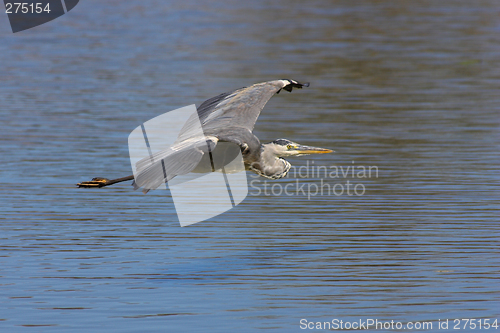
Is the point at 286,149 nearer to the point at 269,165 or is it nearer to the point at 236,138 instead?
the point at 269,165

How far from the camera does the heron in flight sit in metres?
7.58

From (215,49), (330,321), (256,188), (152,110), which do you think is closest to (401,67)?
(215,49)

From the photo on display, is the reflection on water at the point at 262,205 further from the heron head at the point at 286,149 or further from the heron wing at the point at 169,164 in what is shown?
the heron wing at the point at 169,164

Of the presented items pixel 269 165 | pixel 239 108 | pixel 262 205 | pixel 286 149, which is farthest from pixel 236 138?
pixel 262 205

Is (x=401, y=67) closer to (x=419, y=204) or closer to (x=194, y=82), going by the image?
(x=194, y=82)

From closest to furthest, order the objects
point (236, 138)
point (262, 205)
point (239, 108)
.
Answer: point (236, 138), point (239, 108), point (262, 205)

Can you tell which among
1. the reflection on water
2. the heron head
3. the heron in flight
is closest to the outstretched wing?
the heron in flight

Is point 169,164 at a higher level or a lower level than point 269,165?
higher

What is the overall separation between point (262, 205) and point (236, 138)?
256 centimetres

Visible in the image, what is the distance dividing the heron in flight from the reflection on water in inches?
32.6

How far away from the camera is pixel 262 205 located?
1081 cm

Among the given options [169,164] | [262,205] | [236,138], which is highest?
[169,164]

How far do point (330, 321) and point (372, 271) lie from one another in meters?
1.26

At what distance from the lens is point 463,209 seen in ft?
33.7
